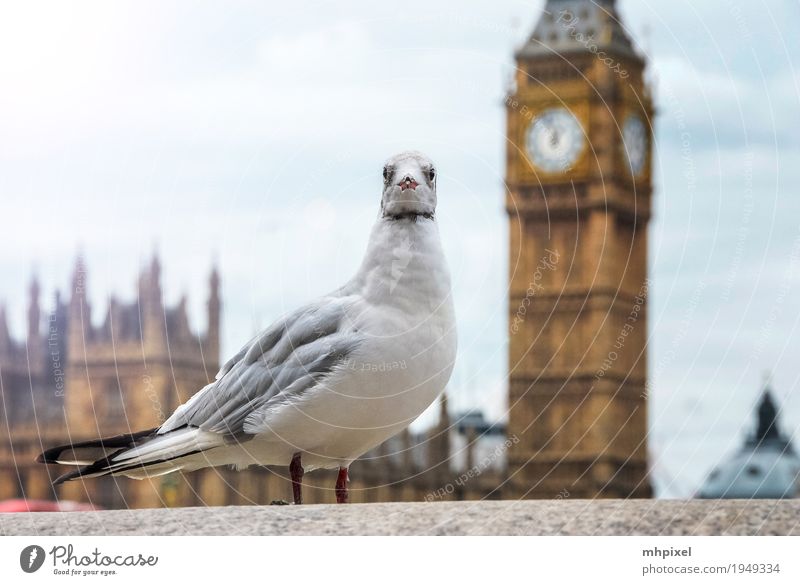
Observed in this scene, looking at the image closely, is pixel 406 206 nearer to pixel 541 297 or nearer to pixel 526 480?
pixel 526 480

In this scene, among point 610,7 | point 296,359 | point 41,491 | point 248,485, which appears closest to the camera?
point 296,359

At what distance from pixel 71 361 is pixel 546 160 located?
784 centimetres

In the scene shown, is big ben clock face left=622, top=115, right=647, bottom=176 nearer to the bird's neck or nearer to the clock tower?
the clock tower

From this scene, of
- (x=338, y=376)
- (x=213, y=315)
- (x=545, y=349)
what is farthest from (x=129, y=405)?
(x=338, y=376)

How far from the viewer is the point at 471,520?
2.08 meters

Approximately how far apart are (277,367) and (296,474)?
0.16 metres

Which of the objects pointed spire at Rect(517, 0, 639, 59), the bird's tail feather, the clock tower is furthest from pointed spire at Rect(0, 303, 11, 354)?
the bird's tail feather

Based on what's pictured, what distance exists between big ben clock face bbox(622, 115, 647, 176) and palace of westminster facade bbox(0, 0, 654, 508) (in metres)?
0.05

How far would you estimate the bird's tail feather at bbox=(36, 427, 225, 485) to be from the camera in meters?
2.22

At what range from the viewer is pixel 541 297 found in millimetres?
23719

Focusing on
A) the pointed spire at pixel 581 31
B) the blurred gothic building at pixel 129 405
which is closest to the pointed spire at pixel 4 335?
the blurred gothic building at pixel 129 405

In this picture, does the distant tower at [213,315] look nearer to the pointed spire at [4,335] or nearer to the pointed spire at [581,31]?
the pointed spire at [4,335]

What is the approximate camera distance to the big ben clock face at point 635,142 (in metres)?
19.6
